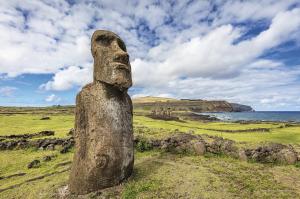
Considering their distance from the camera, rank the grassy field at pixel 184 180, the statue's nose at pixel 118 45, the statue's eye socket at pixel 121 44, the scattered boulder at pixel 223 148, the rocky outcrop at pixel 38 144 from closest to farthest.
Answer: the grassy field at pixel 184 180
the statue's nose at pixel 118 45
the statue's eye socket at pixel 121 44
the scattered boulder at pixel 223 148
the rocky outcrop at pixel 38 144

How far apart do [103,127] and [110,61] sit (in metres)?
2.53

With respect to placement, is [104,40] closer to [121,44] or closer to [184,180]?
[121,44]

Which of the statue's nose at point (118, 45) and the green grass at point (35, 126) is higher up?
the statue's nose at point (118, 45)

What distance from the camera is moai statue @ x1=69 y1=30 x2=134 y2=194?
11266 mm

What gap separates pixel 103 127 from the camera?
1148cm

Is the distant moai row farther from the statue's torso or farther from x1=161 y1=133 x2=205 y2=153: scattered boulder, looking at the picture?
the statue's torso

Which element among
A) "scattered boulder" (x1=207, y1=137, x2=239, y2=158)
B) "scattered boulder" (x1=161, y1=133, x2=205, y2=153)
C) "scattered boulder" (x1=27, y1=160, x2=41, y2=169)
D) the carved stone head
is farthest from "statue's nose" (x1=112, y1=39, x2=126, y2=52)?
"scattered boulder" (x1=27, y1=160, x2=41, y2=169)

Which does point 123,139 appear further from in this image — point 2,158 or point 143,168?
point 2,158

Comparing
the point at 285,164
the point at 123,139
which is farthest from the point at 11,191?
the point at 285,164

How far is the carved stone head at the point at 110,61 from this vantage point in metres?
11.5

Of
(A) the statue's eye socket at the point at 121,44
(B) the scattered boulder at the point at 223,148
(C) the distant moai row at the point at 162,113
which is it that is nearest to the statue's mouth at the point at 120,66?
(A) the statue's eye socket at the point at 121,44

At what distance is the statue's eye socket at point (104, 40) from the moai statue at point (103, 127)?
0.18 feet

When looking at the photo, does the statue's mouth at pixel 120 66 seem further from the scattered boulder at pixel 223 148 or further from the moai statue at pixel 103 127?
the scattered boulder at pixel 223 148

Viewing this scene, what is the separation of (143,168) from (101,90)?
411cm
